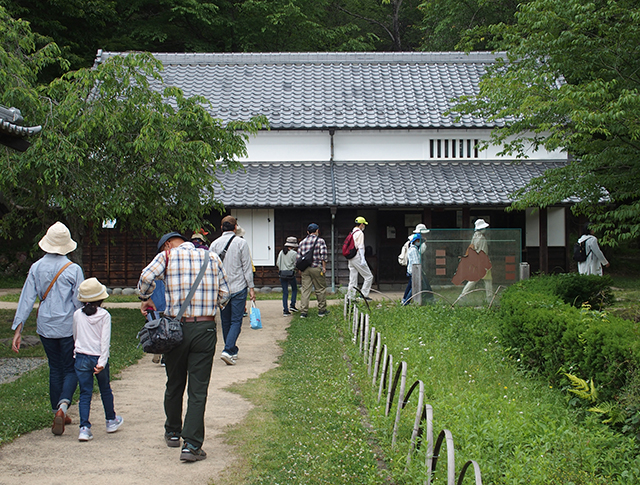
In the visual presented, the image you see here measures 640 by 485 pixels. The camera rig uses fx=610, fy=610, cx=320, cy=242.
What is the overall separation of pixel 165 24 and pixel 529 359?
1057 inches

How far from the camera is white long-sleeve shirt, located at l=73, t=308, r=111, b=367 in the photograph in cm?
596

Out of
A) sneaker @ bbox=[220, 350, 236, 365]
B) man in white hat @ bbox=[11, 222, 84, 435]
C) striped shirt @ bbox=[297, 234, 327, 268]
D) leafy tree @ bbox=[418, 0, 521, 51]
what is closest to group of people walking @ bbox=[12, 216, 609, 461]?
man in white hat @ bbox=[11, 222, 84, 435]

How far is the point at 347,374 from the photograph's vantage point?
816 cm

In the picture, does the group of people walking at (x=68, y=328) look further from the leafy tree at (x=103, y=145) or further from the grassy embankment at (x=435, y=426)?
the leafy tree at (x=103, y=145)

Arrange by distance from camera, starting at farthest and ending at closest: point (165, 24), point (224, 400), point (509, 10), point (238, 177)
A: point (165, 24) → point (509, 10) → point (238, 177) → point (224, 400)

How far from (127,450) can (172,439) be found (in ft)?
1.33

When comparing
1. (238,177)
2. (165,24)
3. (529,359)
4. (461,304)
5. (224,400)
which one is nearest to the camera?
(224,400)

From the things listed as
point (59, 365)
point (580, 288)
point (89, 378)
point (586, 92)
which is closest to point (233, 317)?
point (59, 365)

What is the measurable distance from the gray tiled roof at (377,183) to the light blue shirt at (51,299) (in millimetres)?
11330

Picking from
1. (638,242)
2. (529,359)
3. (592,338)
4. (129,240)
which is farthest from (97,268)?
(638,242)

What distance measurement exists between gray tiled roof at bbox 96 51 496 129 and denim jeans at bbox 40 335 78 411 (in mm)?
14484

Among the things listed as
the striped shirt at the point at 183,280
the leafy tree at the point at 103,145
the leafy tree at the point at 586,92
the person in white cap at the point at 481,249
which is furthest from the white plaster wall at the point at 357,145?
the striped shirt at the point at 183,280

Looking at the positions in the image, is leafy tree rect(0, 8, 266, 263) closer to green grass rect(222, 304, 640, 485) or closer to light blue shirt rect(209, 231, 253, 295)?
light blue shirt rect(209, 231, 253, 295)

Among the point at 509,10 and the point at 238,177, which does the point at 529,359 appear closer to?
the point at 238,177
